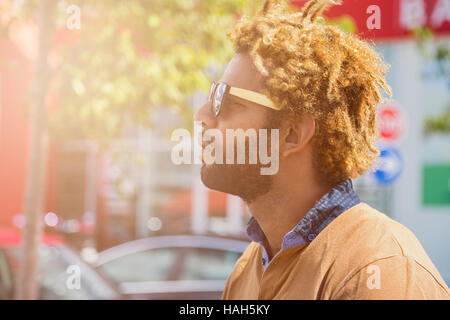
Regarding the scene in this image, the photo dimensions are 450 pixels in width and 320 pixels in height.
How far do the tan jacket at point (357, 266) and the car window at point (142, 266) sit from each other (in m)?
A: 3.77

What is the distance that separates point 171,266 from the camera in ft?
17.4

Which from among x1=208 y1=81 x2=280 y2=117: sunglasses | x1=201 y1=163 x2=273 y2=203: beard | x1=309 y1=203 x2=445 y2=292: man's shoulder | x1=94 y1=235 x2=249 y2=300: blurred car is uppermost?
x1=208 y1=81 x2=280 y2=117: sunglasses

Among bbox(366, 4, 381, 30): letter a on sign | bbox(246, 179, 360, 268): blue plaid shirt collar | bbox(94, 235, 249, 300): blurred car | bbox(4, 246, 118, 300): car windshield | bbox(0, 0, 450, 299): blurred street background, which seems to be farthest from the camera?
bbox(94, 235, 249, 300): blurred car

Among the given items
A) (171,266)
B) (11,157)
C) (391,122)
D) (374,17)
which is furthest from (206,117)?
(391,122)

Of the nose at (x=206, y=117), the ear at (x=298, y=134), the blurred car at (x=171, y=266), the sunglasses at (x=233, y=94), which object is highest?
the sunglasses at (x=233, y=94)

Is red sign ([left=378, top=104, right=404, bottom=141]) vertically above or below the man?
above

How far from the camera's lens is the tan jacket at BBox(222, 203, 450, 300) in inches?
52.2

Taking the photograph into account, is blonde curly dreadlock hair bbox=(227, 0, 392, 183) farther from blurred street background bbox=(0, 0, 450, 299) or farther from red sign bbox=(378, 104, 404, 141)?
red sign bbox=(378, 104, 404, 141)

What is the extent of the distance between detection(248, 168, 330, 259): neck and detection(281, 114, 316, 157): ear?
93 millimetres

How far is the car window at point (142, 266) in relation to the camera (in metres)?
5.20

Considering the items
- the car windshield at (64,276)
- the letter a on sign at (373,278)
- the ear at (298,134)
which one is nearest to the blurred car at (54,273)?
the car windshield at (64,276)

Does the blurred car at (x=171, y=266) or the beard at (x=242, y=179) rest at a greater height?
the beard at (x=242, y=179)

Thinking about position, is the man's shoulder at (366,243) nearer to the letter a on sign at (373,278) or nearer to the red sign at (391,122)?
the letter a on sign at (373,278)

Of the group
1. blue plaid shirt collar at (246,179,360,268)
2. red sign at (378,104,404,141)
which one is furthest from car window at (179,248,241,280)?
red sign at (378,104,404,141)
